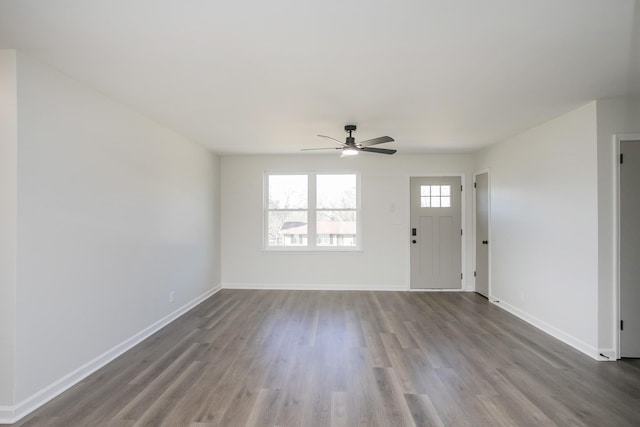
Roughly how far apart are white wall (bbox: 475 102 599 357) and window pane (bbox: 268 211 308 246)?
10.9 ft

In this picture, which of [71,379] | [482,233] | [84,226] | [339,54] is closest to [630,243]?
[482,233]

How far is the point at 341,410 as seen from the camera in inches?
84.7

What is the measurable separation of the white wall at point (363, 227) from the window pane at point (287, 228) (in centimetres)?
21

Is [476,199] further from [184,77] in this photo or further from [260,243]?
[184,77]

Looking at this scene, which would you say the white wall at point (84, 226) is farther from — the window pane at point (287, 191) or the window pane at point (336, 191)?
the window pane at point (336, 191)

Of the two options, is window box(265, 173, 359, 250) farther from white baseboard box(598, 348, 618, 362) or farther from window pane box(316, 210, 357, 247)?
white baseboard box(598, 348, 618, 362)

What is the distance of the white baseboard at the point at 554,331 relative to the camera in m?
2.99

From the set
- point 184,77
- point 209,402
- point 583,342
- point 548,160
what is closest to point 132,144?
point 184,77

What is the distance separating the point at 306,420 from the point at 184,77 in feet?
9.03

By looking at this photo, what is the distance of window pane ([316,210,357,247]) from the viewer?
5711mm

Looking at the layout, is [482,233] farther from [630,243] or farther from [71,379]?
[71,379]

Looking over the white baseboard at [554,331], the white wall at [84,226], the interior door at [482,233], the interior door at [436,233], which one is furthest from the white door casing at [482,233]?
the white wall at [84,226]

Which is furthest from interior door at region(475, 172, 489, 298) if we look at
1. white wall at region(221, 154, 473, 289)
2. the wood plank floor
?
the wood plank floor

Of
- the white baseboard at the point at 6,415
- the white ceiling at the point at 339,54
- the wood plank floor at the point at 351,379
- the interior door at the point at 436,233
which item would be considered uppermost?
the white ceiling at the point at 339,54
